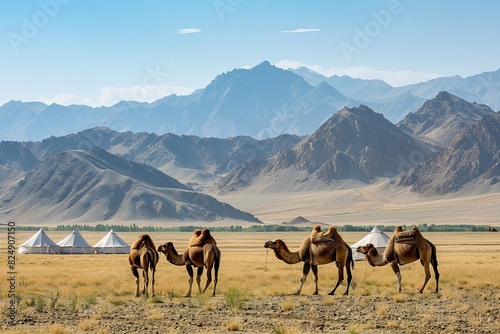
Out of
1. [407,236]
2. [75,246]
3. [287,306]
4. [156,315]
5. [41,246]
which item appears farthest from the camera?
[75,246]

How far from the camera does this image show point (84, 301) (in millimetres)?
25906

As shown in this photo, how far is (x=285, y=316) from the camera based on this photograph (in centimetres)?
2239

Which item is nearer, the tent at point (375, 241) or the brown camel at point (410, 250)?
the brown camel at point (410, 250)

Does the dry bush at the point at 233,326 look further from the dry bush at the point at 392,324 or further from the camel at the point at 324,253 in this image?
the camel at the point at 324,253

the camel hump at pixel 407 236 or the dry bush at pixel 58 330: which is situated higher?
the camel hump at pixel 407 236

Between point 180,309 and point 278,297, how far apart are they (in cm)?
437

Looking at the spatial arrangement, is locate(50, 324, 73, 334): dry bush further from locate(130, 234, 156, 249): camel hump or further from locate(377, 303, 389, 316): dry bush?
locate(377, 303, 389, 316): dry bush

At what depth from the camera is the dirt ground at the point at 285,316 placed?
65.4 ft

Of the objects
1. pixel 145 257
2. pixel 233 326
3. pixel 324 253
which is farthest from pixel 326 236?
pixel 233 326

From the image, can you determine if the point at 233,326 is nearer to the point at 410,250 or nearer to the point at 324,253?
the point at 324,253

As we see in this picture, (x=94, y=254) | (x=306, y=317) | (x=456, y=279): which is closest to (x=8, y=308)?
(x=306, y=317)

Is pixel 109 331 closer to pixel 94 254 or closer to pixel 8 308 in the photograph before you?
pixel 8 308

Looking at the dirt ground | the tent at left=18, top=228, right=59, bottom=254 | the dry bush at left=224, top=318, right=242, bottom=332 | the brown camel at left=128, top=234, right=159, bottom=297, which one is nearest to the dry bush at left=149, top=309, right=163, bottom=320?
the dirt ground

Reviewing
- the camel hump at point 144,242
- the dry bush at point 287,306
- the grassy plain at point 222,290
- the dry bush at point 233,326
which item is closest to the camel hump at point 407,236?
the grassy plain at point 222,290
